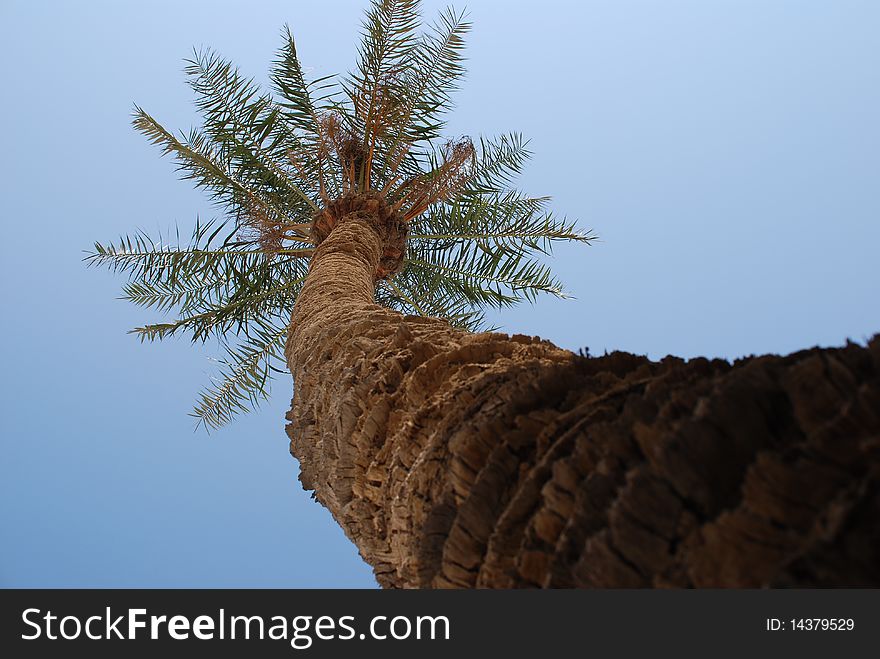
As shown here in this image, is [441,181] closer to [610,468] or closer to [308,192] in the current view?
[308,192]

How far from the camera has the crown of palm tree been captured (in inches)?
283

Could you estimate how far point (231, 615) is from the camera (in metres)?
1.34

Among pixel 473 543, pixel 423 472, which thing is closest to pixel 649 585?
pixel 473 543

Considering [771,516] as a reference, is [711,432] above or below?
above

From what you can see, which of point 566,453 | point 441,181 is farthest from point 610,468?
point 441,181

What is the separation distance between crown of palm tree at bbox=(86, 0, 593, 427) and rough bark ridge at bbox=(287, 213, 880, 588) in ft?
15.1

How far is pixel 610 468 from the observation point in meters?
1.09

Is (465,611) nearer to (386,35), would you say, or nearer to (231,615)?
(231,615)

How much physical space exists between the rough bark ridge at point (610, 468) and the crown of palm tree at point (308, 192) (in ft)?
15.1

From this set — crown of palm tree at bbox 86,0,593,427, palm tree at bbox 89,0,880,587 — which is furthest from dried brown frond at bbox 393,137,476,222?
palm tree at bbox 89,0,880,587

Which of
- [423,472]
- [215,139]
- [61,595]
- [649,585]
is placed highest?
[215,139]

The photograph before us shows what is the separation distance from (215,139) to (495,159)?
3475 millimetres

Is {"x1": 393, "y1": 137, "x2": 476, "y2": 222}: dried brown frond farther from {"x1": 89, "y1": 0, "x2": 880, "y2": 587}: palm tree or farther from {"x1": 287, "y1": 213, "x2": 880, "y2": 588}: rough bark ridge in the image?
{"x1": 287, "y1": 213, "x2": 880, "y2": 588}: rough bark ridge

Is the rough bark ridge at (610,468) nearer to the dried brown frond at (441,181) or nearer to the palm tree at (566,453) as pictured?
the palm tree at (566,453)
